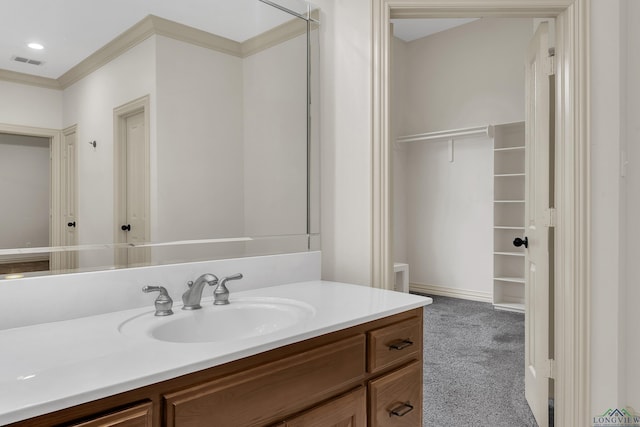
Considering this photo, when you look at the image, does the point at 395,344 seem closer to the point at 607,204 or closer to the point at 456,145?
the point at 607,204

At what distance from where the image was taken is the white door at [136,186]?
4.61 ft

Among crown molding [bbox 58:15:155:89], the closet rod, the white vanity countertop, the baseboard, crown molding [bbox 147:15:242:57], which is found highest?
the closet rod

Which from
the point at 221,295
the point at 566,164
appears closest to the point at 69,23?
the point at 221,295

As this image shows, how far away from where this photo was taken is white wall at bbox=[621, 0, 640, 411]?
194 cm

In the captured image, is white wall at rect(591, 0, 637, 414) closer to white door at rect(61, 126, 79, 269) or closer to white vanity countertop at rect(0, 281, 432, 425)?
white vanity countertop at rect(0, 281, 432, 425)

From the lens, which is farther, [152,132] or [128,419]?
[152,132]

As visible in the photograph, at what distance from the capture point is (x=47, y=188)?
1.29 meters

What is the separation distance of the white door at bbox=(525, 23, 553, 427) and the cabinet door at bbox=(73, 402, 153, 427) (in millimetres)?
Answer: 1864

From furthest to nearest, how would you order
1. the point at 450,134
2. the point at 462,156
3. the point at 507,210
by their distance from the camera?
the point at 462,156 → the point at 450,134 → the point at 507,210

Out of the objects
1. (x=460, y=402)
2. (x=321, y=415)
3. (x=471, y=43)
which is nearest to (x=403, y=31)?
(x=471, y=43)

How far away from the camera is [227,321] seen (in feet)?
4.58

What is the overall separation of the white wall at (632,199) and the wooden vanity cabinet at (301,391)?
1187 millimetres

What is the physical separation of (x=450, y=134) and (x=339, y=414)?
4202 mm

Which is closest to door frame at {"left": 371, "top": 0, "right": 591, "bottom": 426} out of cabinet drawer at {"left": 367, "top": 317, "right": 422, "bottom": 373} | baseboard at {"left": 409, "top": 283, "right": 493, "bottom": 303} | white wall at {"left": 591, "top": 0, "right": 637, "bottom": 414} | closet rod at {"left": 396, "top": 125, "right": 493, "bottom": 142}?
white wall at {"left": 591, "top": 0, "right": 637, "bottom": 414}
